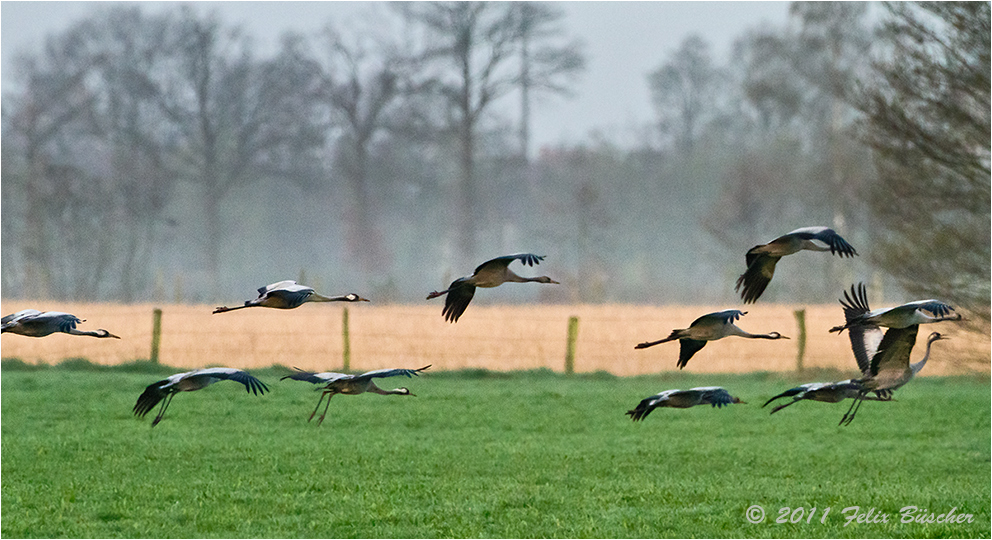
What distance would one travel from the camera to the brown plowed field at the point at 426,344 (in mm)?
22594

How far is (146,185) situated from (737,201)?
25.0 m

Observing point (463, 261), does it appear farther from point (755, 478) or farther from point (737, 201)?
point (755, 478)

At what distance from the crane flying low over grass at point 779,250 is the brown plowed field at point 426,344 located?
19.0m

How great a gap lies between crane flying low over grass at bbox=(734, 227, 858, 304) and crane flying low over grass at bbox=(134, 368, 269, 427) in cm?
97

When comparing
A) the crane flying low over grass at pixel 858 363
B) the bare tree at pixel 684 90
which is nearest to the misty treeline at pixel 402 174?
the bare tree at pixel 684 90

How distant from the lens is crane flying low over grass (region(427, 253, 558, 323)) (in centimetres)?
219

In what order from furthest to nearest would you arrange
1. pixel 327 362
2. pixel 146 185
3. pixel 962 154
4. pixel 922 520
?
pixel 146 185, pixel 327 362, pixel 962 154, pixel 922 520

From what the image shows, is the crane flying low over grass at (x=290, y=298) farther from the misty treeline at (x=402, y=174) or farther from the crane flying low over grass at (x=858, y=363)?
the misty treeline at (x=402, y=174)

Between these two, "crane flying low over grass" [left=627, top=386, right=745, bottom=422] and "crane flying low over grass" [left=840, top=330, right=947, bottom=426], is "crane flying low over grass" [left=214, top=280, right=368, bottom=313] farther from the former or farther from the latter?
"crane flying low over grass" [left=840, top=330, right=947, bottom=426]

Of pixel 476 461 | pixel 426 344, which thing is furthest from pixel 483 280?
pixel 426 344

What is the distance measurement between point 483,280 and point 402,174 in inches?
1884

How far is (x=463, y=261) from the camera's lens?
4697 cm

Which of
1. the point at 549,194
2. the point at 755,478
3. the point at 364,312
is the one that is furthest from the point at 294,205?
the point at 755,478

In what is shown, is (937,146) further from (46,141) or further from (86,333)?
(46,141)
